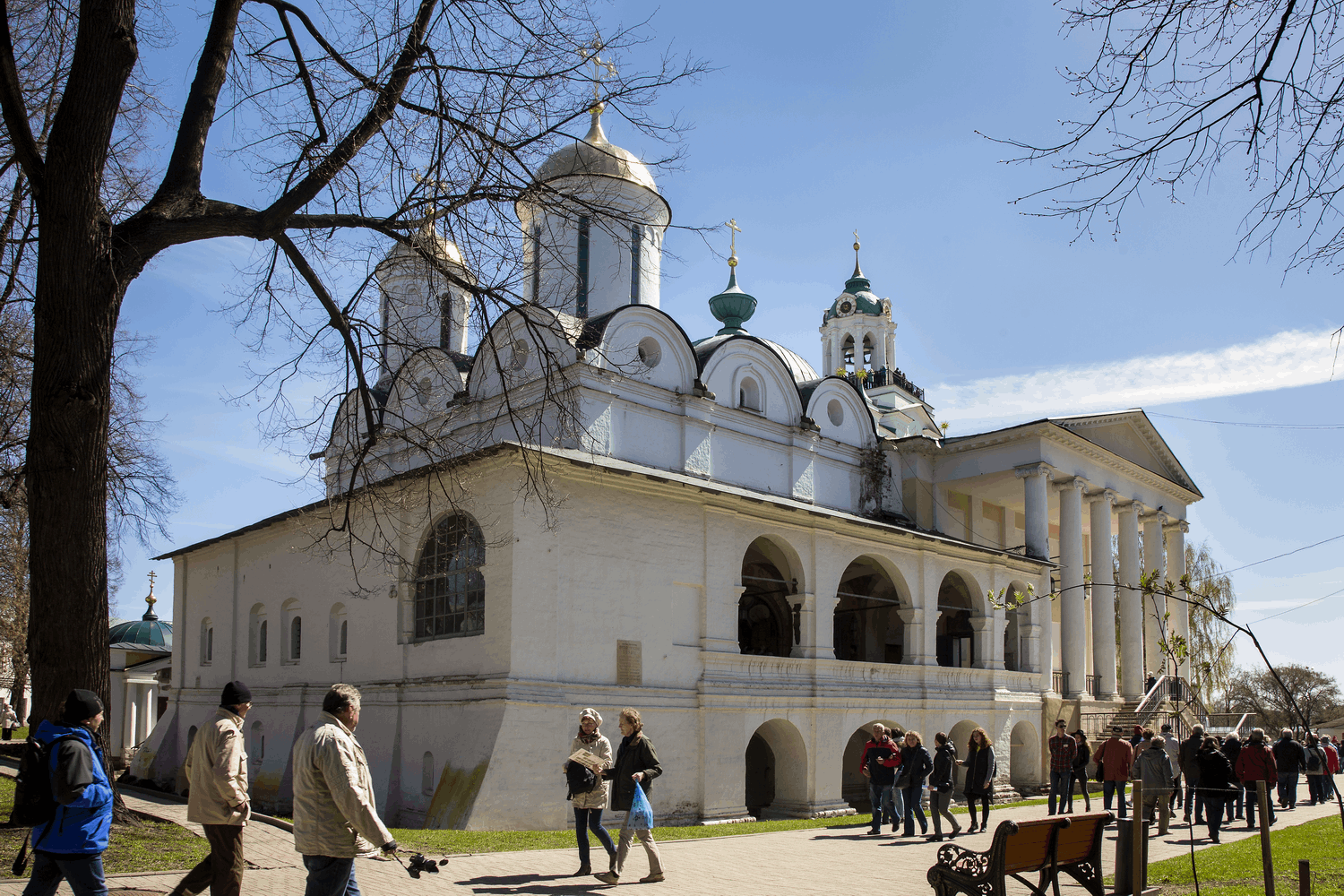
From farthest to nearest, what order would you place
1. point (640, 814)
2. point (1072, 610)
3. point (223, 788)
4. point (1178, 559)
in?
point (1178, 559)
point (1072, 610)
point (640, 814)
point (223, 788)

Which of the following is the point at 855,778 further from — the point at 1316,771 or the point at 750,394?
the point at 1316,771

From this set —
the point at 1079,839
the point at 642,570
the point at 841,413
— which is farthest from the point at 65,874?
the point at 841,413

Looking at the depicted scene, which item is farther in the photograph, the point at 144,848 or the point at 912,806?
the point at 912,806

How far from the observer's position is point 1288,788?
65.8 ft

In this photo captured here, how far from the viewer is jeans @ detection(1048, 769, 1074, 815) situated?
1733 cm

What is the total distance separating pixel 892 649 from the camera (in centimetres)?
2812

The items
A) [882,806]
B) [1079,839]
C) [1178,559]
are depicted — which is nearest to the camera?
[1079,839]

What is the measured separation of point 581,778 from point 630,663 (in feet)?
27.4

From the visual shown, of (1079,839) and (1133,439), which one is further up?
(1133,439)

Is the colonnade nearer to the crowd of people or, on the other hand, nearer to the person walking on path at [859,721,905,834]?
the crowd of people

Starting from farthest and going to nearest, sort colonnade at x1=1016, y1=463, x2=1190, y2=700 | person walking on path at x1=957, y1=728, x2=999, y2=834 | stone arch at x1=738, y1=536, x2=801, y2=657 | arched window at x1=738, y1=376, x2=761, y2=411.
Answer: colonnade at x1=1016, y1=463, x2=1190, y2=700 < arched window at x1=738, y1=376, x2=761, y2=411 < stone arch at x1=738, y1=536, x2=801, y2=657 < person walking on path at x1=957, y1=728, x2=999, y2=834

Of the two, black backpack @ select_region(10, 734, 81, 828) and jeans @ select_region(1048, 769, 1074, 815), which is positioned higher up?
black backpack @ select_region(10, 734, 81, 828)

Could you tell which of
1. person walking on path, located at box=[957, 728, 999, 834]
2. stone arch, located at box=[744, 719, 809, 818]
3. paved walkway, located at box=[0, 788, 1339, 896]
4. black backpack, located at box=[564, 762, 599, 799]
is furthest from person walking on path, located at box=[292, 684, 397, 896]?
stone arch, located at box=[744, 719, 809, 818]

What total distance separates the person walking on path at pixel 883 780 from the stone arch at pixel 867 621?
424 inches
